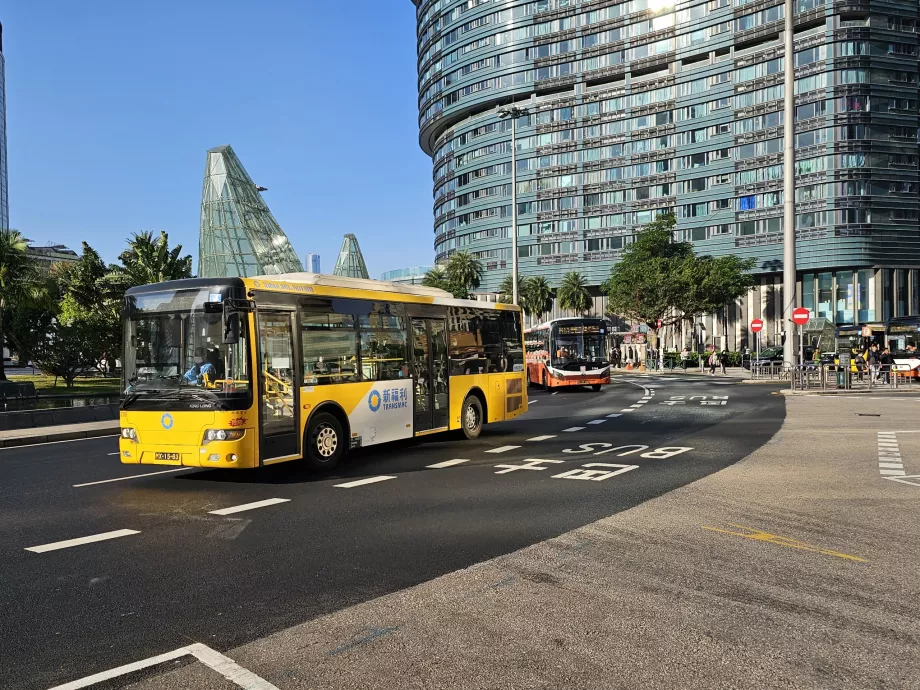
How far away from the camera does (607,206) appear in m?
90.1

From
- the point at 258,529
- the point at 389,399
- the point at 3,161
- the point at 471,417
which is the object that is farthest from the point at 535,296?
the point at 3,161

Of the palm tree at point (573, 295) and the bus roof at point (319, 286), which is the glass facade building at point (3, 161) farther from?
the bus roof at point (319, 286)

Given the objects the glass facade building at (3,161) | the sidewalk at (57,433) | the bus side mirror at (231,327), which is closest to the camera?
the bus side mirror at (231,327)

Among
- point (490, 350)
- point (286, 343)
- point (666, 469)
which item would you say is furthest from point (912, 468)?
point (286, 343)

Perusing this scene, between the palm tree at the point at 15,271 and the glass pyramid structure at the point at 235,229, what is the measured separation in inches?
1121

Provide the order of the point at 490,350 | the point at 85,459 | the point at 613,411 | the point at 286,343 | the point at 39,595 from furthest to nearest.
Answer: the point at 613,411, the point at 490,350, the point at 85,459, the point at 286,343, the point at 39,595

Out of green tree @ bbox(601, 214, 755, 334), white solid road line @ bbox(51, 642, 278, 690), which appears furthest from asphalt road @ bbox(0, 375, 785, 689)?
green tree @ bbox(601, 214, 755, 334)

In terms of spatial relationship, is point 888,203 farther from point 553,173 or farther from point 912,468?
point 912,468

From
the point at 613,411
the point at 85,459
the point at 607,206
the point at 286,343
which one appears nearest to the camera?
the point at 286,343

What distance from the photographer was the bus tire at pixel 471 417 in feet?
49.4

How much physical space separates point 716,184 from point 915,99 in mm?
19347

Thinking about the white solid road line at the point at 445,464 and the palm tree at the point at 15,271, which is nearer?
the white solid road line at the point at 445,464

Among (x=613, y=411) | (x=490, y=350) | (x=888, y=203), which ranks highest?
Result: (x=888, y=203)

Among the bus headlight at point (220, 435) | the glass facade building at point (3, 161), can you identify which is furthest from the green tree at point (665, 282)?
the glass facade building at point (3, 161)
